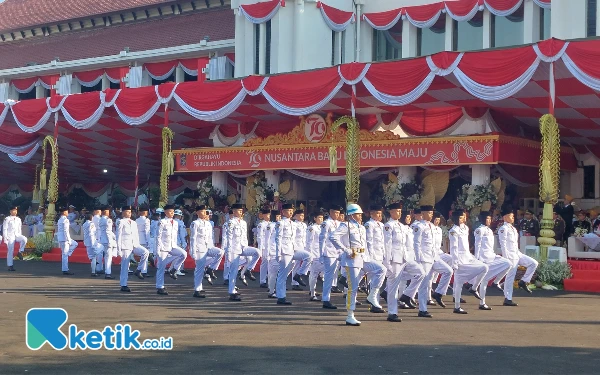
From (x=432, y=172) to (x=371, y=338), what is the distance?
42.6 ft

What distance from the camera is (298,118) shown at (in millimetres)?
25281

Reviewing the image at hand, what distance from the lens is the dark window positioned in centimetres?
2328

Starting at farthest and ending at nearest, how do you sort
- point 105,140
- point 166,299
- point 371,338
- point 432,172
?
point 105,140 < point 432,172 < point 166,299 < point 371,338

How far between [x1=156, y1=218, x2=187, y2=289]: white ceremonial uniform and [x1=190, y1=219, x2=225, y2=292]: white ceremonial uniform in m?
0.60

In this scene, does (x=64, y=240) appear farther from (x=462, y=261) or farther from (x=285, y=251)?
(x=462, y=261)

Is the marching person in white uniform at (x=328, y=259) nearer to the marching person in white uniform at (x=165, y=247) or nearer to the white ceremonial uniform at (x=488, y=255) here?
the white ceremonial uniform at (x=488, y=255)

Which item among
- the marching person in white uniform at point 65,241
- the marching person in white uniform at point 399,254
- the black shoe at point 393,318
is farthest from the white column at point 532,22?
the black shoe at point 393,318

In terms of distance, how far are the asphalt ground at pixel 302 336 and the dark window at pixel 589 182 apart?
7.86m

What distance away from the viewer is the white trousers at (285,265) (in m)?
14.4

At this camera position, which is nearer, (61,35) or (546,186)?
(546,186)

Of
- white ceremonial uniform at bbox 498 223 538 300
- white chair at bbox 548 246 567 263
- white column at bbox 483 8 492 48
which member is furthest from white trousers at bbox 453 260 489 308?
white column at bbox 483 8 492 48

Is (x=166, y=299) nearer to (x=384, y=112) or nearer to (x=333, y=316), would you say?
(x=333, y=316)

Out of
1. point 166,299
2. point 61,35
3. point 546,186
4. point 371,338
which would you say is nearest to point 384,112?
point 546,186

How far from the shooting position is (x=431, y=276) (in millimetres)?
13336
